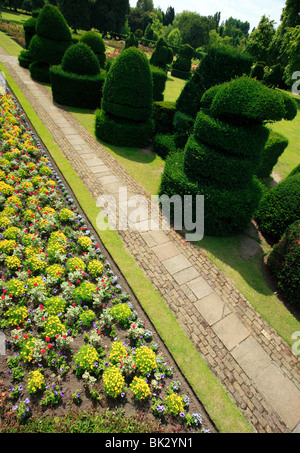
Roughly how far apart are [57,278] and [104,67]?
21586 mm

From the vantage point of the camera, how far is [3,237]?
593cm

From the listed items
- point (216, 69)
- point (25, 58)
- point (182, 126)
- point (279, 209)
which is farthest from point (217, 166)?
point (25, 58)

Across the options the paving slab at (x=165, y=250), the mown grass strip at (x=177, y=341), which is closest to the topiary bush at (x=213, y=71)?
the paving slab at (x=165, y=250)

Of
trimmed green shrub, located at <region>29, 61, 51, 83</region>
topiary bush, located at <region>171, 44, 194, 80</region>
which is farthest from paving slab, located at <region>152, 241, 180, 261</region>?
topiary bush, located at <region>171, 44, 194, 80</region>

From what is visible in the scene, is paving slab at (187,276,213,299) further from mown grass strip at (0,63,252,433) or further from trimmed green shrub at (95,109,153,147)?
trimmed green shrub at (95,109,153,147)

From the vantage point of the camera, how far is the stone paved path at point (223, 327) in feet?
13.4

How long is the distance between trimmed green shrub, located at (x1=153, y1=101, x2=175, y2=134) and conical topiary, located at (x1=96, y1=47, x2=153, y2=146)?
100 cm

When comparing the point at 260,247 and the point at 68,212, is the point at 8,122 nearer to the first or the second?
the point at 68,212

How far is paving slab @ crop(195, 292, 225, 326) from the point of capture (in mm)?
5199

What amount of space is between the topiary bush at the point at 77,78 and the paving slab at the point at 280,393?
17463mm

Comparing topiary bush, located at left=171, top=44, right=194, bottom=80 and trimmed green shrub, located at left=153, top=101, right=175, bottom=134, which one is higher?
topiary bush, located at left=171, top=44, right=194, bottom=80

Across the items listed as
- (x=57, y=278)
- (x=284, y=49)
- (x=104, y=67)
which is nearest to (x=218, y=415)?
(x=57, y=278)

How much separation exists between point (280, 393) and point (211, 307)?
6.24 ft

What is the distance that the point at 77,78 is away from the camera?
1497cm
